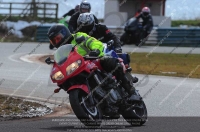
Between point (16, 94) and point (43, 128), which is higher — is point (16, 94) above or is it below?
below

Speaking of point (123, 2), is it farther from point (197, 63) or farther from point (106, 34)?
point (106, 34)

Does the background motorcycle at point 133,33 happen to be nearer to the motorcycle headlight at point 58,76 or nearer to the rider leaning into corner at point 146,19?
the rider leaning into corner at point 146,19

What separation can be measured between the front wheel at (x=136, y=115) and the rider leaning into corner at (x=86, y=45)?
0.46 meters

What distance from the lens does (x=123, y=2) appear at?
37.1 m

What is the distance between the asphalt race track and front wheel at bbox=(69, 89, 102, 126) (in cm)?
14

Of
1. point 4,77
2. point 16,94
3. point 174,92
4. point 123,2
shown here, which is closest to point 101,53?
point 16,94

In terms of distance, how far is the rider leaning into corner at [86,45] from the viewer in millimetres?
8961

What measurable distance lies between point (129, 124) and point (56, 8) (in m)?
29.7

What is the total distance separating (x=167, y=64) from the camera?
20688 mm

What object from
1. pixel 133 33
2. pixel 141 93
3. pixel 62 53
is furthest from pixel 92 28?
pixel 133 33

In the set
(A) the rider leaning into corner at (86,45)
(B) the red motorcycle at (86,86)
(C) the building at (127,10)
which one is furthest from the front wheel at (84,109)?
(C) the building at (127,10)

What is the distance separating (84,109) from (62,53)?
851mm

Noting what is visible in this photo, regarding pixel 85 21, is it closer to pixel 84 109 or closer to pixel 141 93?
pixel 84 109

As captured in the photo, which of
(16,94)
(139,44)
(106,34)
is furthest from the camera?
(139,44)
